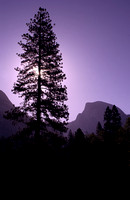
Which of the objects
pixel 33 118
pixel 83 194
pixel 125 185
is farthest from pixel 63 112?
pixel 125 185

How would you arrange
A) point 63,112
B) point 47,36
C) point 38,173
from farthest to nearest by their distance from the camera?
point 47,36 → point 63,112 → point 38,173

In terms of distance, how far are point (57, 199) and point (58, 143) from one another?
16.9 feet

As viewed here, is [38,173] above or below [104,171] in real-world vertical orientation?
above

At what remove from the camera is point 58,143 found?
11.6 meters

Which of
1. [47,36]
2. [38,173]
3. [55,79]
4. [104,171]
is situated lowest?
[104,171]

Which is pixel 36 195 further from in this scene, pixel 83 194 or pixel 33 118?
pixel 33 118

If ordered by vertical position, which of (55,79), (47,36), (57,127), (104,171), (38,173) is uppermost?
(47,36)

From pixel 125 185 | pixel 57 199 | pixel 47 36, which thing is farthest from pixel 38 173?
pixel 47 36

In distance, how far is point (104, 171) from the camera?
12312mm

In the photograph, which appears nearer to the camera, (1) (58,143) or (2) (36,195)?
(2) (36,195)

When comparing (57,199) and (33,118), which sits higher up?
(33,118)

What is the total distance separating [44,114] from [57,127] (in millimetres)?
1698

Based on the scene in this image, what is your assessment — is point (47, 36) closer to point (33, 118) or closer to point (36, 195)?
point (33, 118)

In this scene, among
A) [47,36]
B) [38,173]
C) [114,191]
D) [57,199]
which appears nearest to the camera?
[57,199]
